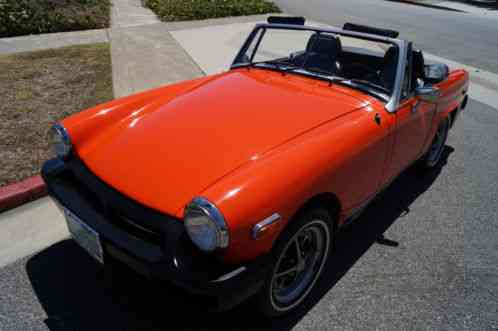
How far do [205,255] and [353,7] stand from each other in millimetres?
17682

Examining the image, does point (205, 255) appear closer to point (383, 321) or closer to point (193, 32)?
point (383, 321)

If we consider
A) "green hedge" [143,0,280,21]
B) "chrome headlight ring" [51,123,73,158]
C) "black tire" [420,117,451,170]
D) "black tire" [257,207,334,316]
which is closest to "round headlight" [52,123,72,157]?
"chrome headlight ring" [51,123,73,158]

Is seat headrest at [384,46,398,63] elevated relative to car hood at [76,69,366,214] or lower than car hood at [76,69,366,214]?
elevated

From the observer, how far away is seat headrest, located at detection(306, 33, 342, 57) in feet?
10.3

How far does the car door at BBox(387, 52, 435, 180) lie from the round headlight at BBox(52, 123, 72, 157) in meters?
2.20

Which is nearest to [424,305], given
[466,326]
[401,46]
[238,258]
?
[466,326]

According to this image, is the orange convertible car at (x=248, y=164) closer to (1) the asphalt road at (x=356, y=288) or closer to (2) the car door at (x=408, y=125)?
(2) the car door at (x=408, y=125)

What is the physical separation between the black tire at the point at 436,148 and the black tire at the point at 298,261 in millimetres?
2006

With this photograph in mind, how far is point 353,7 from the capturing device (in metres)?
17.1

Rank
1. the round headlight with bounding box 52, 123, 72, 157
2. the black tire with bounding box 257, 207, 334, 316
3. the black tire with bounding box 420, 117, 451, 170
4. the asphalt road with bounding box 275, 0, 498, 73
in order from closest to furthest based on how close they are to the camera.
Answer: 1. the black tire with bounding box 257, 207, 334, 316
2. the round headlight with bounding box 52, 123, 72, 157
3. the black tire with bounding box 420, 117, 451, 170
4. the asphalt road with bounding box 275, 0, 498, 73

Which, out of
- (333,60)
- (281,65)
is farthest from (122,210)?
(333,60)

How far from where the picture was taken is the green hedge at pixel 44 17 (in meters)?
8.60

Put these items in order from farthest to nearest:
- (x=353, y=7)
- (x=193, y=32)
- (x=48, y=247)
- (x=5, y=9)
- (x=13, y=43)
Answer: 1. (x=353, y=7)
2. (x=193, y=32)
3. (x=5, y=9)
4. (x=13, y=43)
5. (x=48, y=247)

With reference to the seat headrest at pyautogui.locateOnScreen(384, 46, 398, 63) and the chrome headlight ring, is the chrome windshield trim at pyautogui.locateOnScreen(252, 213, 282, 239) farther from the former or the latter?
the seat headrest at pyautogui.locateOnScreen(384, 46, 398, 63)
